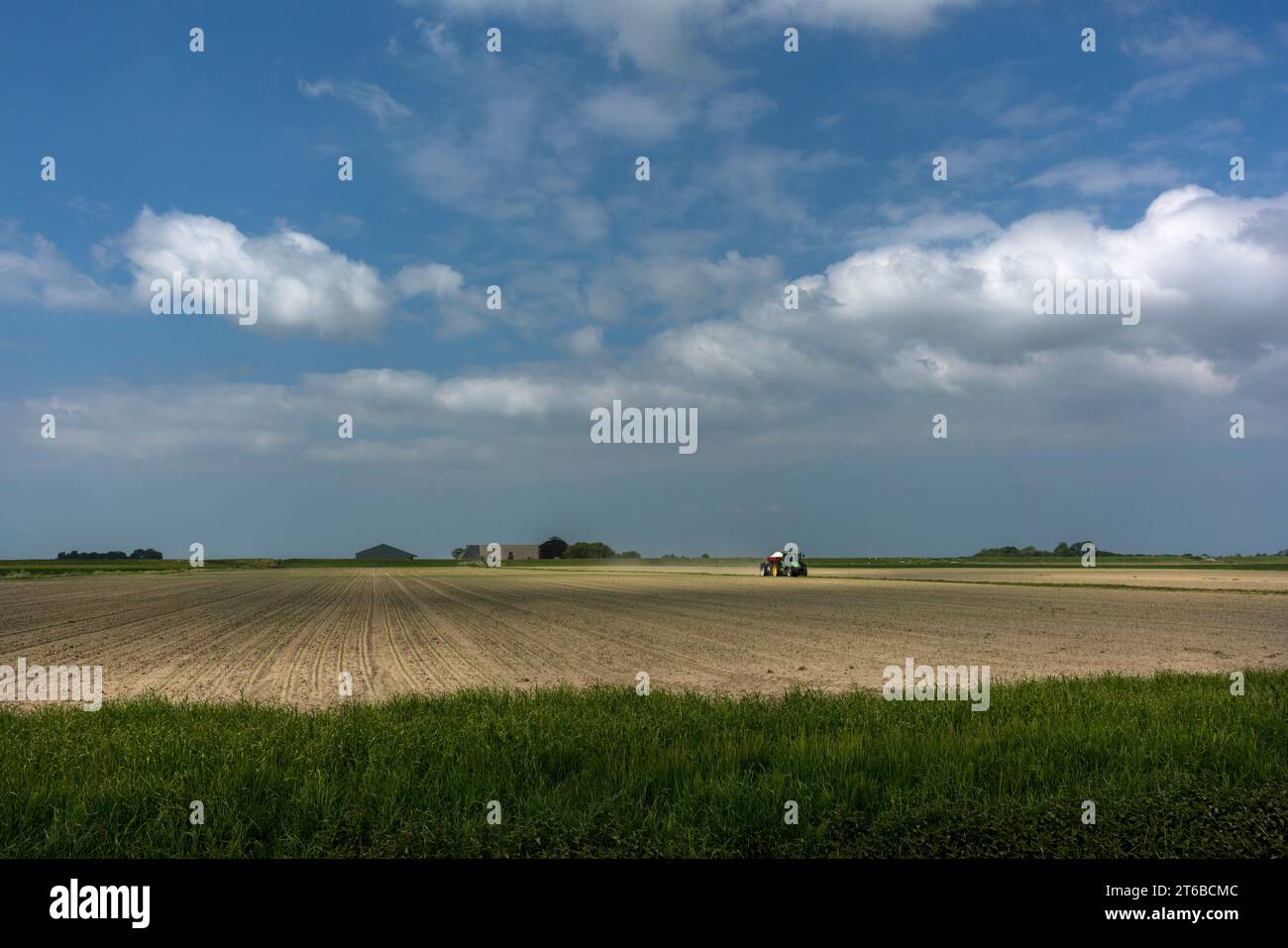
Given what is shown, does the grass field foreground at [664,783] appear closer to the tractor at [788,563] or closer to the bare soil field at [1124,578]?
the bare soil field at [1124,578]

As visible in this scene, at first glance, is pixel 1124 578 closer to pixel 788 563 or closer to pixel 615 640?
pixel 788 563

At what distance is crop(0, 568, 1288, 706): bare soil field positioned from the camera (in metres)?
19.7

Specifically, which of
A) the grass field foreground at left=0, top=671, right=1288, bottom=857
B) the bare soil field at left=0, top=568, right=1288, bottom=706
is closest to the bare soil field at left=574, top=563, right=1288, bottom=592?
the bare soil field at left=0, top=568, right=1288, bottom=706

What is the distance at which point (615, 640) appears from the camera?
2811 centimetres

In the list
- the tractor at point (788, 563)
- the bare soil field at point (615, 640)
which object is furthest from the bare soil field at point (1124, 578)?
the bare soil field at point (615, 640)

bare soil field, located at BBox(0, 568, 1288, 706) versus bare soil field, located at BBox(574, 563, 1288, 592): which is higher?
bare soil field, located at BBox(0, 568, 1288, 706)

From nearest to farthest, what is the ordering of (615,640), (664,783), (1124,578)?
(664,783) → (615,640) → (1124,578)

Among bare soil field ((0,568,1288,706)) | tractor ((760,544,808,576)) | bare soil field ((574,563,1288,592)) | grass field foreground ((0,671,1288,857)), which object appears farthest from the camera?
tractor ((760,544,808,576))

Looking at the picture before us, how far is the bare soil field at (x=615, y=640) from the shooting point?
19.7 m

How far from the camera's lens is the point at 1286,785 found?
7891 mm

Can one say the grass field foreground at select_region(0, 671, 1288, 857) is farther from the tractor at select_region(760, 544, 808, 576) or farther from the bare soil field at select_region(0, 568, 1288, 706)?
the tractor at select_region(760, 544, 808, 576)

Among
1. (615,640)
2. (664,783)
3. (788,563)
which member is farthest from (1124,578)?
(664,783)
